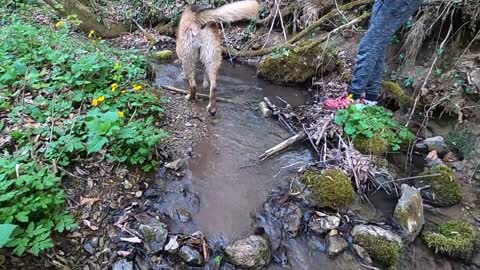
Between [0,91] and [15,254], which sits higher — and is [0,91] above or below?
above

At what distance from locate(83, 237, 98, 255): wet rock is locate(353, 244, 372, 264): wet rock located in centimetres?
185

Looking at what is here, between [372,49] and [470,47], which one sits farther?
[470,47]

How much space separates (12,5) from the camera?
715 centimetres

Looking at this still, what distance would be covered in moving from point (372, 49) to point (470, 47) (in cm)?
150

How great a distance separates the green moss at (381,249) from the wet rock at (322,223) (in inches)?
8.3

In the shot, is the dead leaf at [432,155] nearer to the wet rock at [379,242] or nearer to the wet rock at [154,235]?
the wet rock at [379,242]

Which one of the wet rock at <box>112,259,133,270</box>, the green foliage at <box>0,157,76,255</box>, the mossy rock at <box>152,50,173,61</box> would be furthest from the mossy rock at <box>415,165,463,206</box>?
the mossy rock at <box>152,50,173,61</box>

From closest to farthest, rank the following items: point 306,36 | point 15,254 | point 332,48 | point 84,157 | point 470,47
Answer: point 15,254 < point 84,157 < point 470,47 < point 332,48 < point 306,36

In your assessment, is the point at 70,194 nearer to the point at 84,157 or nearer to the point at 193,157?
the point at 84,157

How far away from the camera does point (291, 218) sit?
286 cm

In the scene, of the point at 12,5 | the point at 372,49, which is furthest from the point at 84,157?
the point at 12,5

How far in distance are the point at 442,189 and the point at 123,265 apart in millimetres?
2711

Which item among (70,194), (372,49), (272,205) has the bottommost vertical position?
(272,205)

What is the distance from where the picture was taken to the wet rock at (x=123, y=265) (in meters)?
2.36
